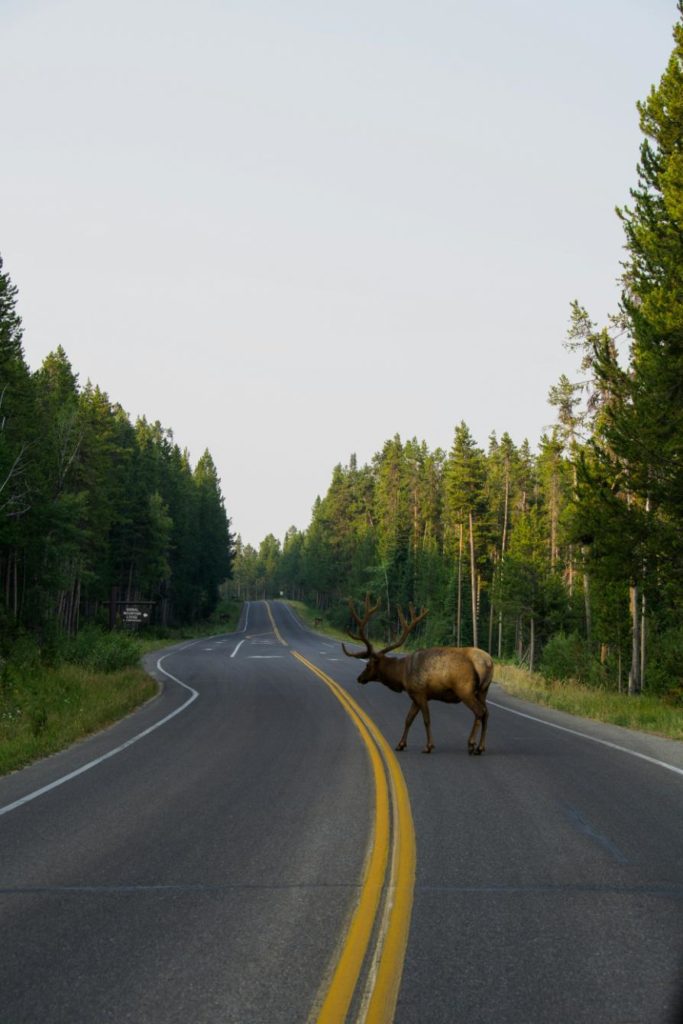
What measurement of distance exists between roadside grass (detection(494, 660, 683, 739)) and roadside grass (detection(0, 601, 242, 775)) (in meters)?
10.7

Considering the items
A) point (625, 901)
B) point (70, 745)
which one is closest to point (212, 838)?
point (625, 901)

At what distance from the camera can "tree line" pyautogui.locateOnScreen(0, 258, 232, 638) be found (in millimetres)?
36000

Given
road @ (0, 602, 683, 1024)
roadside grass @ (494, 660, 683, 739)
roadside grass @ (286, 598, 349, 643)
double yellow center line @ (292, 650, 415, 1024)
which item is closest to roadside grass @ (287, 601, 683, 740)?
roadside grass @ (494, 660, 683, 739)

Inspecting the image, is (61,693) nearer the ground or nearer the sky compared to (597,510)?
nearer the ground

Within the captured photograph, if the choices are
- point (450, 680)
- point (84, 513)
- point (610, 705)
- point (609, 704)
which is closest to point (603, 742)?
point (450, 680)

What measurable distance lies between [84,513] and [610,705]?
3361cm

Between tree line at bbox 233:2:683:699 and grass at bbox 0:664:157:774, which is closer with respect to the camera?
Answer: grass at bbox 0:664:157:774

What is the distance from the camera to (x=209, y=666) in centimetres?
3978

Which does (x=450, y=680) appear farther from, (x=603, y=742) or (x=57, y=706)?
(x=57, y=706)

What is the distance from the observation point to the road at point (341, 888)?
175 inches

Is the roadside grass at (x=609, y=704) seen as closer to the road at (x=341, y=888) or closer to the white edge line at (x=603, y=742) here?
the white edge line at (x=603, y=742)

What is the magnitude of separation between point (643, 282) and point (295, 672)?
20208 mm

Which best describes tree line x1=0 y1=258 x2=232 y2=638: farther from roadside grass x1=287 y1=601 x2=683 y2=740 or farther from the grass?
roadside grass x1=287 y1=601 x2=683 y2=740

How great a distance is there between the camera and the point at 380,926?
5.48 m
